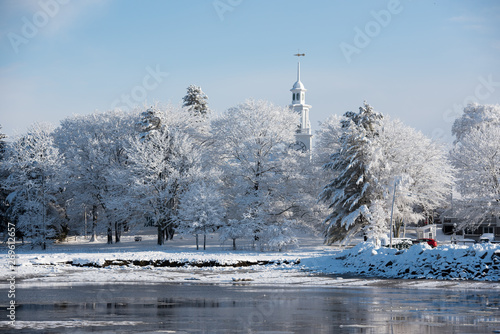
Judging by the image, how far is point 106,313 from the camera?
16.2 metres

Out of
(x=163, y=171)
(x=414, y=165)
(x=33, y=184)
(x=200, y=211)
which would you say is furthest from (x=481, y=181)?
(x=33, y=184)

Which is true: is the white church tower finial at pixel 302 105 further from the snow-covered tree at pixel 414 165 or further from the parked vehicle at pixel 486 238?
the parked vehicle at pixel 486 238

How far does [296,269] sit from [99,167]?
36.0 m

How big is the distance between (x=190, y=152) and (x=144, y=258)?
79.2 feet

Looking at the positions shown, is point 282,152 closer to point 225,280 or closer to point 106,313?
point 225,280

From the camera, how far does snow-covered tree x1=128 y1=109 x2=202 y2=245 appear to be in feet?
189

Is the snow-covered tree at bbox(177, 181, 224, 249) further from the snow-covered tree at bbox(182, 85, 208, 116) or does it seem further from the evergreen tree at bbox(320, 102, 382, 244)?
the snow-covered tree at bbox(182, 85, 208, 116)

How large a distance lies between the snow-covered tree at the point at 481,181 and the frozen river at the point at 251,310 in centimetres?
3872

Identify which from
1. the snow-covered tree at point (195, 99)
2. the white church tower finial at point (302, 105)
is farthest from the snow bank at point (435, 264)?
the white church tower finial at point (302, 105)

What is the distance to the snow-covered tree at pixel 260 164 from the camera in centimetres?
5669

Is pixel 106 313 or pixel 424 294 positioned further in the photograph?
pixel 424 294

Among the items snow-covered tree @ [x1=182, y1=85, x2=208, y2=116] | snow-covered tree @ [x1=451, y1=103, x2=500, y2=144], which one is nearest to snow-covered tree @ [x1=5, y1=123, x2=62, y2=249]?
snow-covered tree @ [x1=182, y1=85, x2=208, y2=116]

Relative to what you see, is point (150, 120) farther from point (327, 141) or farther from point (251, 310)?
point (251, 310)

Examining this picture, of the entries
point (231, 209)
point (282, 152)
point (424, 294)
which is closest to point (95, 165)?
point (231, 209)
